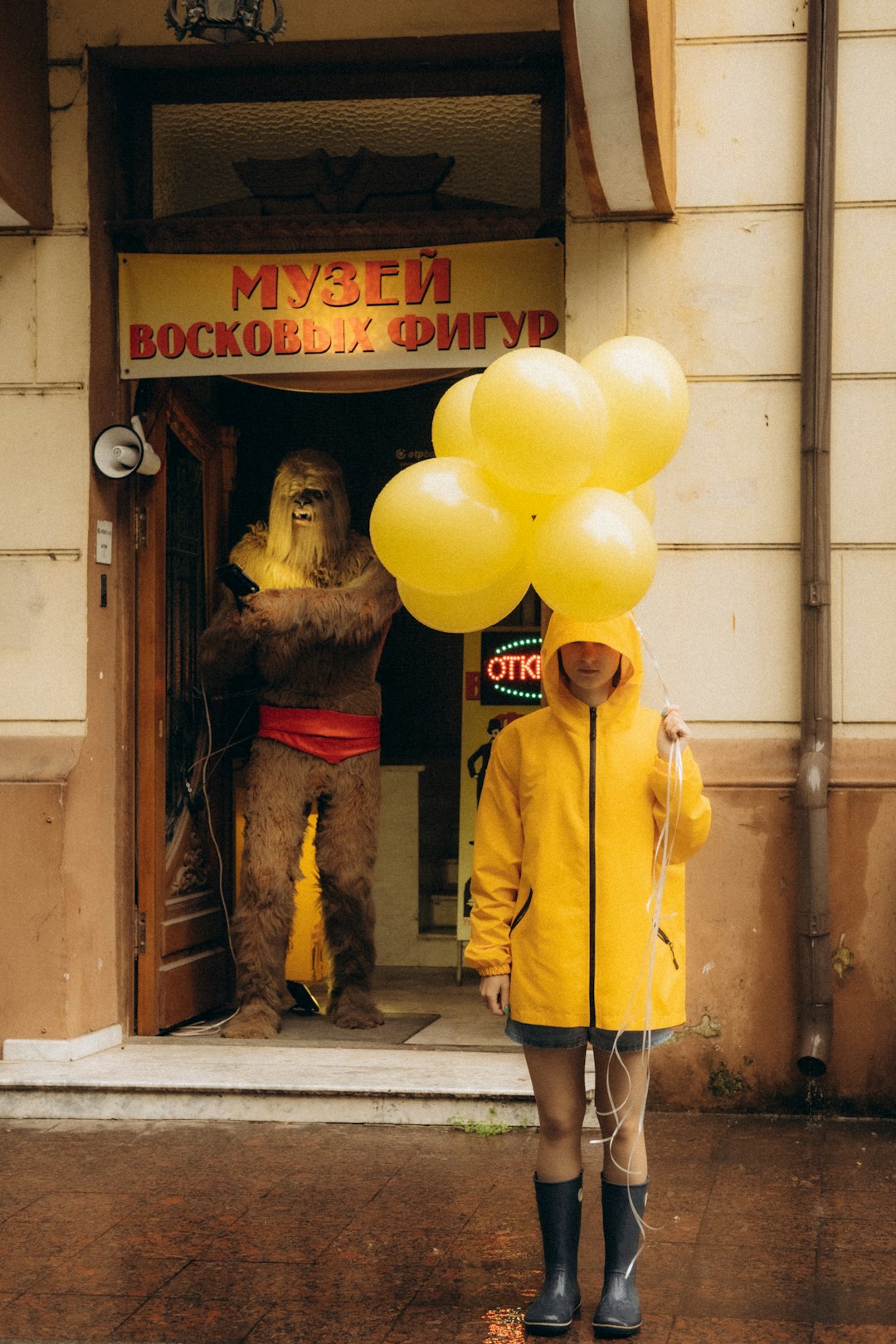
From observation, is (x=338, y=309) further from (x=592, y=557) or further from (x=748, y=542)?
(x=592, y=557)

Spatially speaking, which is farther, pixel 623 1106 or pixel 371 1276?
pixel 371 1276

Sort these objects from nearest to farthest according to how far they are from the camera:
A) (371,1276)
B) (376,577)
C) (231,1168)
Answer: (371,1276), (231,1168), (376,577)

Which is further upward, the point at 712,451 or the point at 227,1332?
the point at 712,451

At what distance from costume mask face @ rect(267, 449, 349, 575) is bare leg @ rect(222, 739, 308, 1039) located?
2.91 ft

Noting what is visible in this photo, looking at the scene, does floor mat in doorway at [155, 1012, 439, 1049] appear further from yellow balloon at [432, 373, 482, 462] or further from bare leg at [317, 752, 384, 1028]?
yellow balloon at [432, 373, 482, 462]

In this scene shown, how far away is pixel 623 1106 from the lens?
12.5 ft

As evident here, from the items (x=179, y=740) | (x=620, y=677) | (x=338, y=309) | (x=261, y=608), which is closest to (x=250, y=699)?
(x=179, y=740)

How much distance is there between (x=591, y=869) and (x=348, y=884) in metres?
3.38

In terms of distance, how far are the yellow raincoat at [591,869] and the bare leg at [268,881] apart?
311 centimetres

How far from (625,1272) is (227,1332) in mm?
993

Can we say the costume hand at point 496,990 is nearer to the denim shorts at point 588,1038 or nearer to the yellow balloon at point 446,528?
the denim shorts at point 588,1038

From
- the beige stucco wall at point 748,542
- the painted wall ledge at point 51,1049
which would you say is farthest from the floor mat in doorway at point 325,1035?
the beige stucco wall at point 748,542

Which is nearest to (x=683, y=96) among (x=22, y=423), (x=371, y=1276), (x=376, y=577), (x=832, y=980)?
(x=376, y=577)

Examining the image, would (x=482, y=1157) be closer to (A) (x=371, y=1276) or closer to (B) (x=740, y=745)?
(A) (x=371, y=1276)
